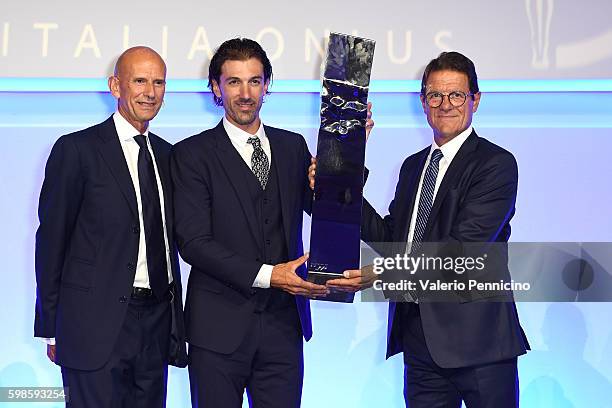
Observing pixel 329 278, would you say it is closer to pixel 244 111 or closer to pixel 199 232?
pixel 199 232

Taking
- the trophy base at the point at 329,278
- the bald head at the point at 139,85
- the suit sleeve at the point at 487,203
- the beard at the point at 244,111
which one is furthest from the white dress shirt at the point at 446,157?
the bald head at the point at 139,85

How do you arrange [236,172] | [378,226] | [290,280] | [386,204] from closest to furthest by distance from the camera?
[290,280], [236,172], [378,226], [386,204]

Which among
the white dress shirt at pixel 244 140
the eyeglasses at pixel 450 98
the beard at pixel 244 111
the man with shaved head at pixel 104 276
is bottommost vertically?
the man with shaved head at pixel 104 276

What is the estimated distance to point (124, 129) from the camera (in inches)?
103

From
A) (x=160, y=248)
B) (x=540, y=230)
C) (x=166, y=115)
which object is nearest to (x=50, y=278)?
(x=160, y=248)

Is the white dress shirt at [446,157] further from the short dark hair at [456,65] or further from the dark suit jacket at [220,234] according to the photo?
the dark suit jacket at [220,234]

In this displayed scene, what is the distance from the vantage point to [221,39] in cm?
343

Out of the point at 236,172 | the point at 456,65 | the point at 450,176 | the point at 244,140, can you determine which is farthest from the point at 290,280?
the point at 456,65

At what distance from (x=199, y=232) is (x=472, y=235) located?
82 centimetres

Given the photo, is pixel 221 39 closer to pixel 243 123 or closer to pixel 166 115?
pixel 166 115

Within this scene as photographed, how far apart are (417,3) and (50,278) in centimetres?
190

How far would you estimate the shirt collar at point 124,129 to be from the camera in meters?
2.61

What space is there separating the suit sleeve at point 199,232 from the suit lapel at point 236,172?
0.08 m

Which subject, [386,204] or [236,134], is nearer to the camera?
[236,134]
